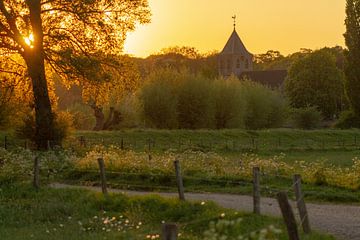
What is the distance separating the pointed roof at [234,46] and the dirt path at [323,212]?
125 meters

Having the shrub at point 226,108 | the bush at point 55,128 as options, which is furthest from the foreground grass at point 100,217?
the shrub at point 226,108

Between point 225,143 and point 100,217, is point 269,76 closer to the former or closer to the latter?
point 225,143

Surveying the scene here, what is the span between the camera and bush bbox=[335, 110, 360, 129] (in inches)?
2916

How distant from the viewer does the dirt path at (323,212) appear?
1489cm

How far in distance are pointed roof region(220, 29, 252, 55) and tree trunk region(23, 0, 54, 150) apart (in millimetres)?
110237

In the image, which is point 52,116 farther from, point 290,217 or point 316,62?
point 316,62

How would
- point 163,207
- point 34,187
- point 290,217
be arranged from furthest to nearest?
1. point 34,187
2. point 163,207
3. point 290,217

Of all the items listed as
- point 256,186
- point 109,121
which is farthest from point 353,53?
point 256,186

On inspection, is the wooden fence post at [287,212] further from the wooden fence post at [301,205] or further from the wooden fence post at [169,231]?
the wooden fence post at [301,205]

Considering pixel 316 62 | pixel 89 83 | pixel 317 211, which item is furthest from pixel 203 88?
pixel 317 211

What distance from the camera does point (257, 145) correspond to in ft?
174

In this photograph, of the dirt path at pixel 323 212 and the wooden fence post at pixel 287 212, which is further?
the dirt path at pixel 323 212

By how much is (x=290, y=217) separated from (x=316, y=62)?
94613 mm

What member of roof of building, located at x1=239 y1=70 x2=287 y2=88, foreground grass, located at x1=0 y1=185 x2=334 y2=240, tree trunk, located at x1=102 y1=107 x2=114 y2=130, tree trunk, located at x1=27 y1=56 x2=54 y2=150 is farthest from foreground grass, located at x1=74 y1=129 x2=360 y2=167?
roof of building, located at x1=239 y1=70 x2=287 y2=88
